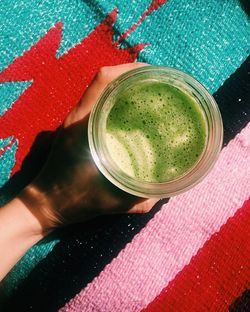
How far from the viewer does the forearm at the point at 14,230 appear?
738 millimetres

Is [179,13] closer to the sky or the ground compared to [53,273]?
closer to the sky

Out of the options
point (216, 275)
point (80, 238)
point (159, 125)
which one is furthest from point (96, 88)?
point (216, 275)

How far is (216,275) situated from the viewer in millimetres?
788

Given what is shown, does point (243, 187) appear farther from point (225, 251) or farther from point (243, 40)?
point (243, 40)

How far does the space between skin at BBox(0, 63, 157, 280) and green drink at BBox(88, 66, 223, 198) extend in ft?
0.21

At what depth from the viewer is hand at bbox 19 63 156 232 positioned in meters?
0.71

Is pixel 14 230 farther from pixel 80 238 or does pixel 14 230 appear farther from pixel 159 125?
pixel 159 125

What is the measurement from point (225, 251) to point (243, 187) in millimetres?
104

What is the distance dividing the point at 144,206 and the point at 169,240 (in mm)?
87

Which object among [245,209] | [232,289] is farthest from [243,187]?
[232,289]

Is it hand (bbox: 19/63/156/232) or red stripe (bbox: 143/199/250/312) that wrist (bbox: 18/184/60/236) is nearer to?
hand (bbox: 19/63/156/232)

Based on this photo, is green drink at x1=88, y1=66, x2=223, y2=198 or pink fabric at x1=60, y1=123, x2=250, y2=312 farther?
pink fabric at x1=60, y1=123, x2=250, y2=312

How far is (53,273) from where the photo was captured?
2.56ft

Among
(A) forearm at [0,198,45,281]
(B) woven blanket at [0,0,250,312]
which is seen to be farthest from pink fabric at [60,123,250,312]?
(A) forearm at [0,198,45,281]
